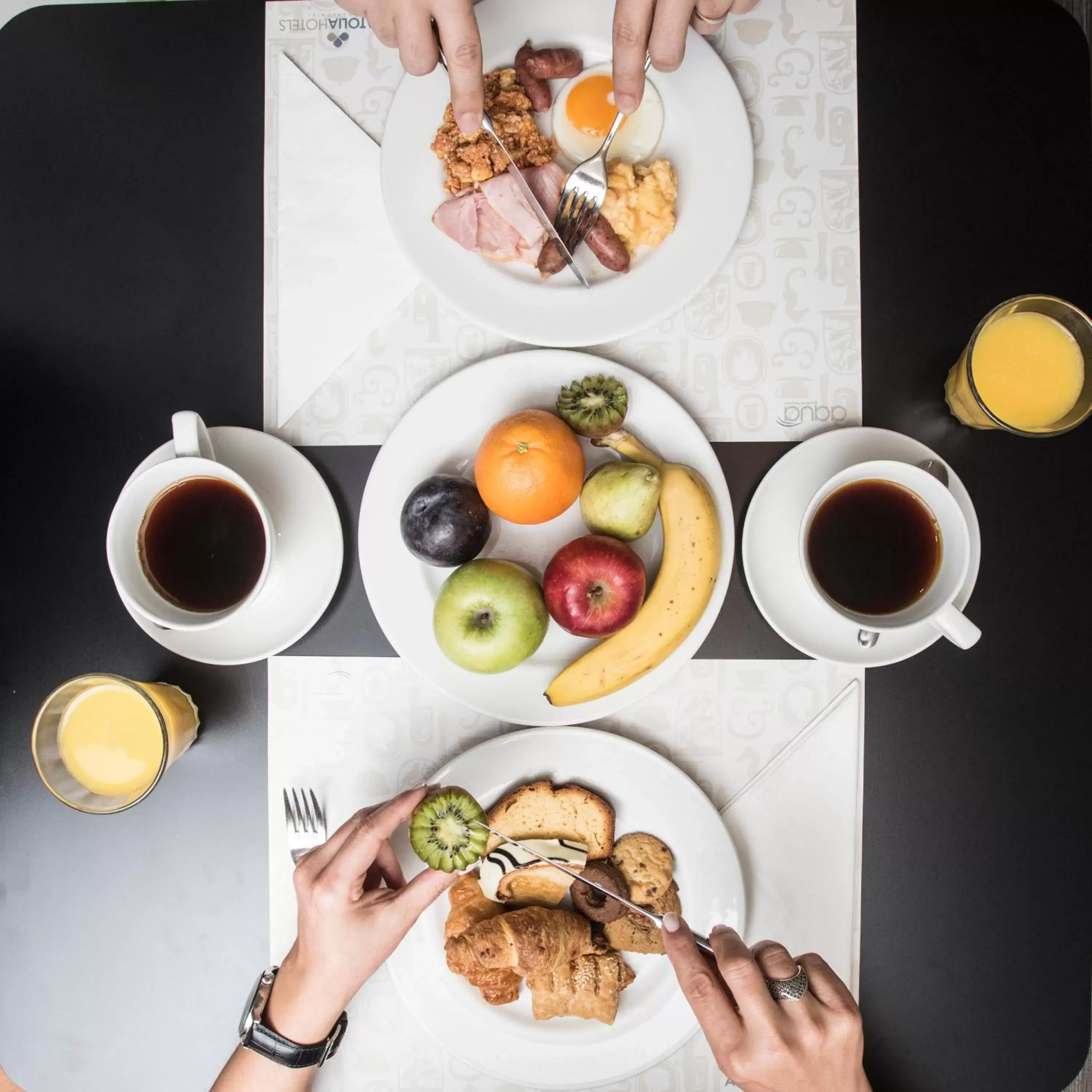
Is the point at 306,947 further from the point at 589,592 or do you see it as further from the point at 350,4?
the point at 350,4

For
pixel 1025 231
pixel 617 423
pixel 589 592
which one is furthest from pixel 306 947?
pixel 1025 231

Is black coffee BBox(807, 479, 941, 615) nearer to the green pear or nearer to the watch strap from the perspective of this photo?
the green pear

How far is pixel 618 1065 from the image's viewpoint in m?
1.19

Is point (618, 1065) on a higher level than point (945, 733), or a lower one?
lower

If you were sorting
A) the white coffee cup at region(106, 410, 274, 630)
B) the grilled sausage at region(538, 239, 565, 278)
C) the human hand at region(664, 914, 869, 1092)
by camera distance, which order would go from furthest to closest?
the grilled sausage at region(538, 239, 565, 278), the white coffee cup at region(106, 410, 274, 630), the human hand at region(664, 914, 869, 1092)

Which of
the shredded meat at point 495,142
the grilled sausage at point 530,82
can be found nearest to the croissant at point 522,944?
the shredded meat at point 495,142

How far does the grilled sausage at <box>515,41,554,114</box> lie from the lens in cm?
121

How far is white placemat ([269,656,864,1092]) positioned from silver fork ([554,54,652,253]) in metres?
0.68

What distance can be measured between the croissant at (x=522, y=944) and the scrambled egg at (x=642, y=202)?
0.99 metres

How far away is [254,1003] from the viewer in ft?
3.90

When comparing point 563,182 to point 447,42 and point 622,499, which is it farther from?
point 622,499

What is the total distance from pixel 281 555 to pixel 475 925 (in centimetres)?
61

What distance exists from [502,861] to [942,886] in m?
0.68

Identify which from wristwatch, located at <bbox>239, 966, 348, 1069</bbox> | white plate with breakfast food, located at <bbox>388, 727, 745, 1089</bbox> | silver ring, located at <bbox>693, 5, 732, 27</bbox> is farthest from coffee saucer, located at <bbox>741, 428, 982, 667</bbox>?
wristwatch, located at <bbox>239, 966, 348, 1069</bbox>
